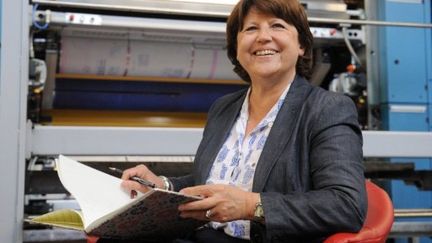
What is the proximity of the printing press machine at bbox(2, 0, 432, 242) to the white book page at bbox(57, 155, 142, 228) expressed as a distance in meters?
0.66

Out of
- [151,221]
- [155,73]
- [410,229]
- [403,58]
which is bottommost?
[410,229]

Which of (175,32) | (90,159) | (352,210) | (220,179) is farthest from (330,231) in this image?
(175,32)

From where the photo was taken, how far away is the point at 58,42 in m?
2.26

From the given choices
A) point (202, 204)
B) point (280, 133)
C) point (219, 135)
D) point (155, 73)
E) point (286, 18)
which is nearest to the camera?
point (202, 204)

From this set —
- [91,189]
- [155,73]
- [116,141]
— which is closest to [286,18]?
[91,189]

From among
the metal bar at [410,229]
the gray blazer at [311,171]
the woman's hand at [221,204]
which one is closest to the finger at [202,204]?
the woman's hand at [221,204]

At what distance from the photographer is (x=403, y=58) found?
2.39 m

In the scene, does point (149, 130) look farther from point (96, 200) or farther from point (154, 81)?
point (154, 81)

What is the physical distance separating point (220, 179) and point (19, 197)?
0.73 metres

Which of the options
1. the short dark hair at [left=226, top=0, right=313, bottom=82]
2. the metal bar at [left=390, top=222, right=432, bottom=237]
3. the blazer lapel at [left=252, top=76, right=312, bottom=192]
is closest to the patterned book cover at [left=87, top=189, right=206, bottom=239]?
the blazer lapel at [left=252, top=76, right=312, bottom=192]

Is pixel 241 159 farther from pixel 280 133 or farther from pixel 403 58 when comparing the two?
pixel 403 58

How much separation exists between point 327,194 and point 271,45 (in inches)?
17.6

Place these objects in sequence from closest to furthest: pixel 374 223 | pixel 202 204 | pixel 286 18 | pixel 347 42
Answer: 1. pixel 202 204
2. pixel 374 223
3. pixel 286 18
4. pixel 347 42

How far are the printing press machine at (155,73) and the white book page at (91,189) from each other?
66 centimetres
